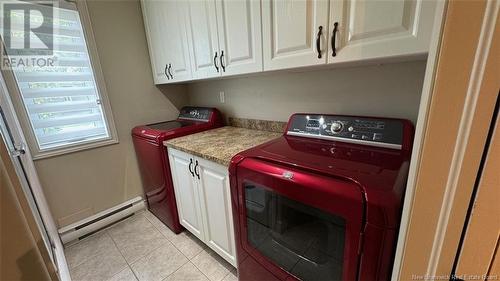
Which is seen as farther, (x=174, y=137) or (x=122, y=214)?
(x=122, y=214)

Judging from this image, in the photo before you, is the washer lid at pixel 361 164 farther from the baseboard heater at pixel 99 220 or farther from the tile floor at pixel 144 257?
the baseboard heater at pixel 99 220

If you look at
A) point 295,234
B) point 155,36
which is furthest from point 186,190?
point 155,36

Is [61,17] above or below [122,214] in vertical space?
above

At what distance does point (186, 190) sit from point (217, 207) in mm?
391

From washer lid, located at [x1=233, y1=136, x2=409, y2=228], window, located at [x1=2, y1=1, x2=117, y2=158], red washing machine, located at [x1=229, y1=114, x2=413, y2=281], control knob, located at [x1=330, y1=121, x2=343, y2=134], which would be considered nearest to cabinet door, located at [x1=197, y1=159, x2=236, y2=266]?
red washing machine, located at [x1=229, y1=114, x2=413, y2=281]

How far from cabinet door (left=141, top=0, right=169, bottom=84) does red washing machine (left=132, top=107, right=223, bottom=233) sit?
0.50 m

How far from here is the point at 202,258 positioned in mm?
1660

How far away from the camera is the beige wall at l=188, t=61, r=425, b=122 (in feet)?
3.61

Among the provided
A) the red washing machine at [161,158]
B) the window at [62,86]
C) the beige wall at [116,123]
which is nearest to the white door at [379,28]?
the red washing machine at [161,158]

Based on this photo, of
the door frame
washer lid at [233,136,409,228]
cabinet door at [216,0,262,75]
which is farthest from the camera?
cabinet door at [216,0,262,75]

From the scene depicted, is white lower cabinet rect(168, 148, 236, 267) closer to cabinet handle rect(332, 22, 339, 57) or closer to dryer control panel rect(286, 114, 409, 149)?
dryer control panel rect(286, 114, 409, 149)

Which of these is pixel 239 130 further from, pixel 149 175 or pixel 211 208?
pixel 149 175

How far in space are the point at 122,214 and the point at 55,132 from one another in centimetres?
101

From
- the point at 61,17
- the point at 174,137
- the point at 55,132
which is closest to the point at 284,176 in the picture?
the point at 174,137
